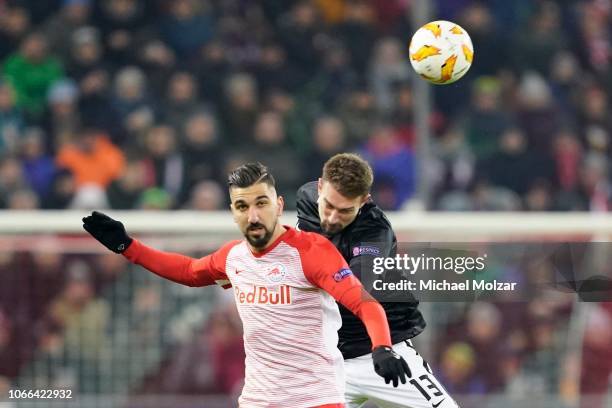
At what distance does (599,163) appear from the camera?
10828 millimetres

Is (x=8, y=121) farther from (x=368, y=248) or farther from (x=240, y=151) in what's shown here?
(x=368, y=248)

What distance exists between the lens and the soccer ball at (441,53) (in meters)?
6.95

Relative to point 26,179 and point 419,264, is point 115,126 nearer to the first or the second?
point 26,179

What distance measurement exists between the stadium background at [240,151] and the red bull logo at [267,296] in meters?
3.64

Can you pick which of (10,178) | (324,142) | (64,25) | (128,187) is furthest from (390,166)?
(64,25)

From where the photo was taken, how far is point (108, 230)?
18.1 feet

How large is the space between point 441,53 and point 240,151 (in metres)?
3.51

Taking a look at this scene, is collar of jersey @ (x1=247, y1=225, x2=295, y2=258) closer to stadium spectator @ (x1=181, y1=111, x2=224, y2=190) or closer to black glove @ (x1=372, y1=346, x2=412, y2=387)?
black glove @ (x1=372, y1=346, x2=412, y2=387)

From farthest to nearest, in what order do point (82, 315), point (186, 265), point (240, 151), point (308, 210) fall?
point (240, 151), point (82, 315), point (308, 210), point (186, 265)

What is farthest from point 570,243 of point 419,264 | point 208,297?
point 208,297

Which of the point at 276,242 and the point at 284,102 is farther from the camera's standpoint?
the point at 284,102

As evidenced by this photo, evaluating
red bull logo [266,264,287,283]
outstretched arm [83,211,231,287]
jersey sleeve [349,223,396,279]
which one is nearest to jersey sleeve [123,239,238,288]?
outstretched arm [83,211,231,287]

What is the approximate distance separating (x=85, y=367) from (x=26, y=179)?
1.92 metres

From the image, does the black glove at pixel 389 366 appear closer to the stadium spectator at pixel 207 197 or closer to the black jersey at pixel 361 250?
the black jersey at pixel 361 250
